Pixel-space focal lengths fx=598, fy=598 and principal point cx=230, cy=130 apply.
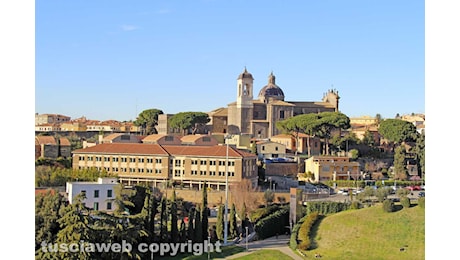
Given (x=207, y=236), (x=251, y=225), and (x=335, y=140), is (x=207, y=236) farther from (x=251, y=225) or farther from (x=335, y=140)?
(x=335, y=140)

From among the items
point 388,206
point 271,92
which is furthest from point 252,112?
point 388,206

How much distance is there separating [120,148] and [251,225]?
8777 millimetres

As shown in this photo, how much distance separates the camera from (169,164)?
22.4 meters

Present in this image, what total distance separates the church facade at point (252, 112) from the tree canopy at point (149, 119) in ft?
11.8

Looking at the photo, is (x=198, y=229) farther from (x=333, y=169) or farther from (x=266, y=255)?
(x=333, y=169)

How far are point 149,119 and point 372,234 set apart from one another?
25982 millimetres

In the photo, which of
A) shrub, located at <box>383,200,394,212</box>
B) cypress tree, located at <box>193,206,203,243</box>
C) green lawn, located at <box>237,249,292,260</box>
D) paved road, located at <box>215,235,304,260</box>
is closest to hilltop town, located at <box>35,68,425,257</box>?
cypress tree, located at <box>193,206,203,243</box>

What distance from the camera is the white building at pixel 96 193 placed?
1530 centimetres

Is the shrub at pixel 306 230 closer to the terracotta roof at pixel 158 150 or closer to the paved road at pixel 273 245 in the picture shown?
the paved road at pixel 273 245

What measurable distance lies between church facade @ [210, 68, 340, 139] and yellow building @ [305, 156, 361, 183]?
1200 centimetres

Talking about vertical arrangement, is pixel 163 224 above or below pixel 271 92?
below

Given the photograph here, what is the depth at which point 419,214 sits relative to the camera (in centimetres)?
1364
